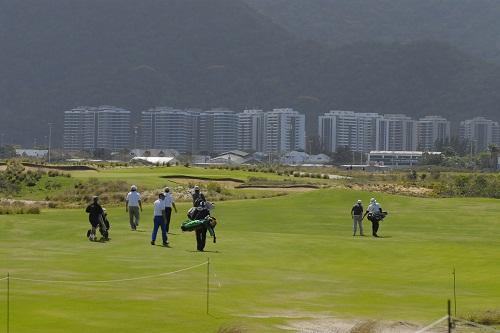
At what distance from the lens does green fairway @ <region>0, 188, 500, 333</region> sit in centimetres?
2164

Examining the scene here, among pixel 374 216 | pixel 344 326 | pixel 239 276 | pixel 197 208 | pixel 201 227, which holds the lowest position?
pixel 344 326

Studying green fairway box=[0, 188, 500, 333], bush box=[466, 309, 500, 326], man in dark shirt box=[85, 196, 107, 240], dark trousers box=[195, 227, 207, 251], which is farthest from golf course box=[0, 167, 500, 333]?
bush box=[466, 309, 500, 326]

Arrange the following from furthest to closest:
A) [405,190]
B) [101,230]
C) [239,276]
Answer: [405,190] < [101,230] < [239,276]

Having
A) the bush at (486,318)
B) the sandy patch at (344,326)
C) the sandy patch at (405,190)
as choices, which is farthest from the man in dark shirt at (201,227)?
the sandy patch at (405,190)

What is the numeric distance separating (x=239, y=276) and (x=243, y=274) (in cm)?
45

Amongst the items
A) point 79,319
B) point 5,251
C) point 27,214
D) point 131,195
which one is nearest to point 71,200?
point 27,214

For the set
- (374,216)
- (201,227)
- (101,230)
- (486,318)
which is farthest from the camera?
(374,216)

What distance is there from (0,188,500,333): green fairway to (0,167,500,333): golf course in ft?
0.09

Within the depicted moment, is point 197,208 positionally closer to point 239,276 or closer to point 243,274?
point 243,274

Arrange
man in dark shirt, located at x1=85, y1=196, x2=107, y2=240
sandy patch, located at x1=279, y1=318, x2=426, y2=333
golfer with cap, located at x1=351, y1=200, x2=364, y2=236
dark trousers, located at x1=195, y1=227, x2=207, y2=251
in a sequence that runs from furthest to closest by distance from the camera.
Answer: golfer with cap, located at x1=351, y1=200, x2=364, y2=236, man in dark shirt, located at x1=85, y1=196, x2=107, y2=240, dark trousers, located at x1=195, y1=227, x2=207, y2=251, sandy patch, located at x1=279, y1=318, x2=426, y2=333

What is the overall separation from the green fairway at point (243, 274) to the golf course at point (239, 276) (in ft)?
0.09

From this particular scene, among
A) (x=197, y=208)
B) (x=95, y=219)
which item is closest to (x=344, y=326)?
(x=197, y=208)

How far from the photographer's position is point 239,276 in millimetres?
27656

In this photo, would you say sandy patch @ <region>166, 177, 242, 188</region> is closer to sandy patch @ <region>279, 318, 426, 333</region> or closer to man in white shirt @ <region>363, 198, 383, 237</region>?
man in white shirt @ <region>363, 198, 383, 237</region>
